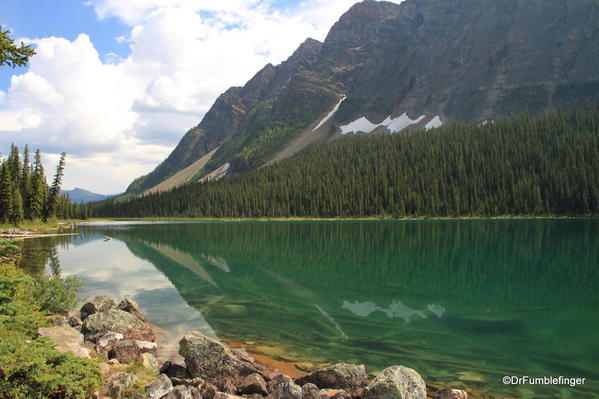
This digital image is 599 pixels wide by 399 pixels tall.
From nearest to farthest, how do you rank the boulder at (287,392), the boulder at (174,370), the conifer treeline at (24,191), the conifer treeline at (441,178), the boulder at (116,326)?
the boulder at (287,392)
the boulder at (174,370)
the boulder at (116,326)
the conifer treeline at (24,191)
the conifer treeline at (441,178)

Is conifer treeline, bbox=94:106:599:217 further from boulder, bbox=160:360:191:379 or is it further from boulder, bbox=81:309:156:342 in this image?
boulder, bbox=160:360:191:379

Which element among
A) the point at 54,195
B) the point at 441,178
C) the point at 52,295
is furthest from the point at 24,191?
the point at 441,178

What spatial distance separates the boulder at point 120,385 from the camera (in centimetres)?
965

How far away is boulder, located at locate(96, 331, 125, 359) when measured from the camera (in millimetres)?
13373

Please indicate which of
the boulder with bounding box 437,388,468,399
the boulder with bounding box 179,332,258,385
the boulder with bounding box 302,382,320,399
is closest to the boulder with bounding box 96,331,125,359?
the boulder with bounding box 179,332,258,385

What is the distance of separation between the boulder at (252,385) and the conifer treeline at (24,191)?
7477 centimetres

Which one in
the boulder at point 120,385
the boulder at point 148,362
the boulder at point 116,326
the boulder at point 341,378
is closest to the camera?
the boulder at point 120,385

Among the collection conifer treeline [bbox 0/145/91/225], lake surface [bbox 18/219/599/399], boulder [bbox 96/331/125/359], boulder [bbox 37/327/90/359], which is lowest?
lake surface [bbox 18/219/599/399]

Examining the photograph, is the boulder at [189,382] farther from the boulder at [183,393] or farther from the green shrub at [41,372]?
the green shrub at [41,372]

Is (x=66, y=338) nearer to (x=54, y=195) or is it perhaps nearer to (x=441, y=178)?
(x=54, y=195)

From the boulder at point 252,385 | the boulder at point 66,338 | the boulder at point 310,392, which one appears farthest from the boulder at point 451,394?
the boulder at point 66,338

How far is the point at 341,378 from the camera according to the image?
11.5 m

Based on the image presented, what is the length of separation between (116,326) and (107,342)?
2.16 meters

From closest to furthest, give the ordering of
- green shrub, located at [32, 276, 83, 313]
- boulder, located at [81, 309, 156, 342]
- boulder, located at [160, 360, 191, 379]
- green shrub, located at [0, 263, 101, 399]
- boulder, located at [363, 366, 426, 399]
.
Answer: green shrub, located at [0, 263, 101, 399], boulder, located at [363, 366, 426, 399], boulder, located at [160, 360, 191, 379], boulder, located at [81, 309, 156, 342], green shrub, located at [32, 276, 83, 313]
